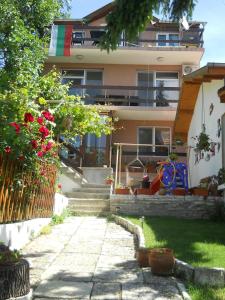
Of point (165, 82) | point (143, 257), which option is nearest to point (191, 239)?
point (143, 257)

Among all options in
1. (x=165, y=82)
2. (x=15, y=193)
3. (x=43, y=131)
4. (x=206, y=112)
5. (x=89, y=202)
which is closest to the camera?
(x=43, y=131)

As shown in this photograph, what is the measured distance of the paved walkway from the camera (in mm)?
5430

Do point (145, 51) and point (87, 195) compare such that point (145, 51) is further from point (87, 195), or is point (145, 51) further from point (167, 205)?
point (167, 205)

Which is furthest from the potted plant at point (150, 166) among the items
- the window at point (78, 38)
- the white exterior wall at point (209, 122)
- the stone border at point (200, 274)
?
the stone border at point (200, 274)

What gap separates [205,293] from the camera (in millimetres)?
5352

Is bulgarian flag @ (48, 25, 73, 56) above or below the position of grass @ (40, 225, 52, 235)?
above

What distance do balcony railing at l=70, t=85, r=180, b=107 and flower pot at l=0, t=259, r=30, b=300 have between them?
1680 centimetres

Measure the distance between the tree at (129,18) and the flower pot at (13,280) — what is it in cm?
353

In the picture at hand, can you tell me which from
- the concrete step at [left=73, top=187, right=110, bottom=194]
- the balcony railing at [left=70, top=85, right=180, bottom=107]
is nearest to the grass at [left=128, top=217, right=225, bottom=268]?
the concrete step at [left=73, top=187, right=110, bottom=194]

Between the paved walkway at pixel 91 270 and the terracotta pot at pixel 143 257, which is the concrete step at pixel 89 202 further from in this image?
the terracotta pot at pixel 143 257

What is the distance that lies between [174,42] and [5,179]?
17.8 meters

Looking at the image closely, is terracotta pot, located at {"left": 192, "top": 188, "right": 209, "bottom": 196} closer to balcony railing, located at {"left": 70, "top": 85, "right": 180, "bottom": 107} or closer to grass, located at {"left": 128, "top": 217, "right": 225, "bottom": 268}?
grass, located at {"left": 128, "top": 217, "right": 225, "bottom": 268}

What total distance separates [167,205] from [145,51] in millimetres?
11522

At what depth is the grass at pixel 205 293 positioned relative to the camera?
5199mm
